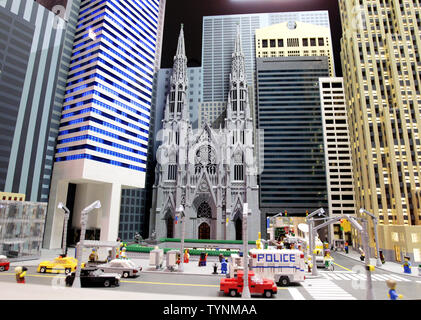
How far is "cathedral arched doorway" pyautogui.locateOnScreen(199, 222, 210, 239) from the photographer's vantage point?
6178 centimetres

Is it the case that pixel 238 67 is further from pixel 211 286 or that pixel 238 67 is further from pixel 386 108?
pixel 211 286

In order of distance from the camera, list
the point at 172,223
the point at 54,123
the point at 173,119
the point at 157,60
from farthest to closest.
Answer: the point at 157,60 → the point at 173,119 → the point at 172,223 → the point at 54,123

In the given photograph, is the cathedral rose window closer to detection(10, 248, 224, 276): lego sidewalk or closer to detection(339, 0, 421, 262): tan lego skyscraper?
detection(10, 248, 224, 276): lego sidewalk

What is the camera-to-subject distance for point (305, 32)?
119 metres

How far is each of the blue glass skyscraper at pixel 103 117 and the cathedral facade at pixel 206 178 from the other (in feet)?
31.9

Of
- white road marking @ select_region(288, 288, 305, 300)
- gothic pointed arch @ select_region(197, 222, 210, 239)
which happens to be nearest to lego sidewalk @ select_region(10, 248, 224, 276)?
white road marking @ select_region(288, 288, 305, 300)

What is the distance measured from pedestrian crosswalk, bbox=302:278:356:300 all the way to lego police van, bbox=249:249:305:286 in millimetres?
1146

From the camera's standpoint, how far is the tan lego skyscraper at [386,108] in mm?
44531

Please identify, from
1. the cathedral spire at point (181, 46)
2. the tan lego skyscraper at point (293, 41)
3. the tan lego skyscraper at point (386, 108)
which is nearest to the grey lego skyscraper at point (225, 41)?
the tan lego skyscraper at point (293, 41)

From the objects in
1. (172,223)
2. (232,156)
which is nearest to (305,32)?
(232,156)

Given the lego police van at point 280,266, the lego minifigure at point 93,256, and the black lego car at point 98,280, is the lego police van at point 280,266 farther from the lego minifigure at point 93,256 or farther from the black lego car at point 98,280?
the lego minifigure at point 93,256

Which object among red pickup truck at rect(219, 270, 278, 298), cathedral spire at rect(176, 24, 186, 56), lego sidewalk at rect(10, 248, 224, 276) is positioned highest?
cathedral spire at rect(176, 24, 186, 56)

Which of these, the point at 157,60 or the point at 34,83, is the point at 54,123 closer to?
the point at 34,83
